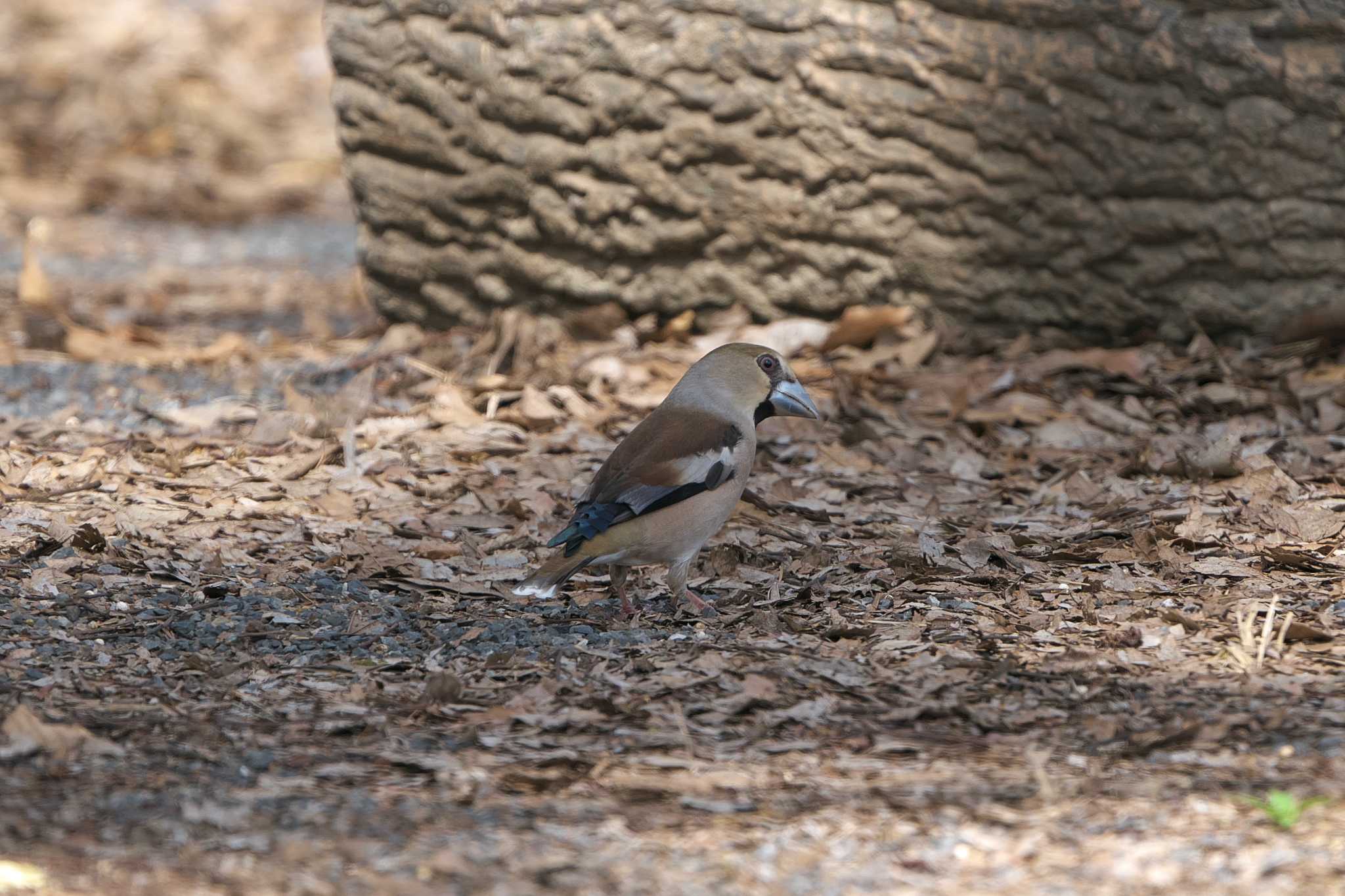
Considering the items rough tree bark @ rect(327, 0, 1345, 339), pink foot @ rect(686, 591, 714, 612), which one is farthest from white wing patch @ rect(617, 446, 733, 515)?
rough tree bark @ rect(327, 0, 1345, 339)

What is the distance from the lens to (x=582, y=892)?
2855 millimetres

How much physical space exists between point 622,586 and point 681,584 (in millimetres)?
176

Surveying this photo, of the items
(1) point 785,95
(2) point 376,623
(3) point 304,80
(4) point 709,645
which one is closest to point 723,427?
(4) point 709,645

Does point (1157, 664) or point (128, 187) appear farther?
point (128, 187)

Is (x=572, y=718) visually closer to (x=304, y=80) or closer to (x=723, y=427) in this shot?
(x=723, y=427)

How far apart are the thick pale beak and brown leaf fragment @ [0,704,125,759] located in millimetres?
2342

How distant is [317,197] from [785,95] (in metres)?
6.50

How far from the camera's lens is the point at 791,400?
501cm

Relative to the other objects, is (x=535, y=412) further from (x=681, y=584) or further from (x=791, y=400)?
(x=681, y=584)

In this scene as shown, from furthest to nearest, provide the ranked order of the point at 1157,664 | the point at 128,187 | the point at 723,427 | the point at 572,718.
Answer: the point at 128,187 < the point at 723,427 < the point at 1157,664 < the point at 572,718

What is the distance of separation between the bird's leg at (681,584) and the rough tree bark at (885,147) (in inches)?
108

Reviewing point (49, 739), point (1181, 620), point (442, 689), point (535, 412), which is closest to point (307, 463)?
point (535, 412)

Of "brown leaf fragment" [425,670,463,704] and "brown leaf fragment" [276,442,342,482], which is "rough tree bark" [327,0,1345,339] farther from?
"brown leaf fragment" [425,670,463,704]

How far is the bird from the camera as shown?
4395 millimetres
